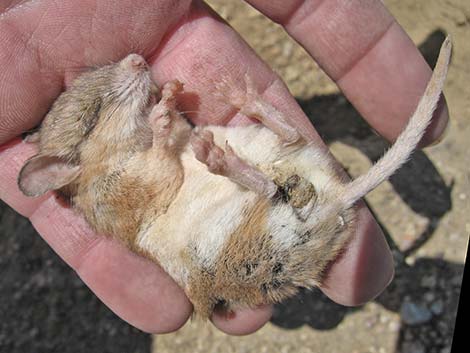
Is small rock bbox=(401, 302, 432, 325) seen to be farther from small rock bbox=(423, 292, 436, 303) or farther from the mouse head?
the mouse head

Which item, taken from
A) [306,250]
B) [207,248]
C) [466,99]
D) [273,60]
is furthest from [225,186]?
[466,99]

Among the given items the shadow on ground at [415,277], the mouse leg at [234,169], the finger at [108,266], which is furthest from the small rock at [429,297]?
the mouse leg at [234,169]

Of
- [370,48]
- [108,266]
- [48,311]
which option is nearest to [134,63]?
[108,266]

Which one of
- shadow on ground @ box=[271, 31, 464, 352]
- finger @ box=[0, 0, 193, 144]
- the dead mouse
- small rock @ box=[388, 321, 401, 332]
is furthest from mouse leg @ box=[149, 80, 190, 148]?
small rock @ box=[388, 321, 401, 332]

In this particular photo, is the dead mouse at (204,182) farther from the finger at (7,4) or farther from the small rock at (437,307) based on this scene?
the small rock at (437,307)

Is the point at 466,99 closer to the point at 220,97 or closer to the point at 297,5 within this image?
the point at 297,5

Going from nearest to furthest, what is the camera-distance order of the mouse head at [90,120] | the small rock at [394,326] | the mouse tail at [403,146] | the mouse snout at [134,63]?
the mouse tail at [403,146] < the mouse head at [90,120] < the mouse snout at [134,63] < the small rock at [394,326]
